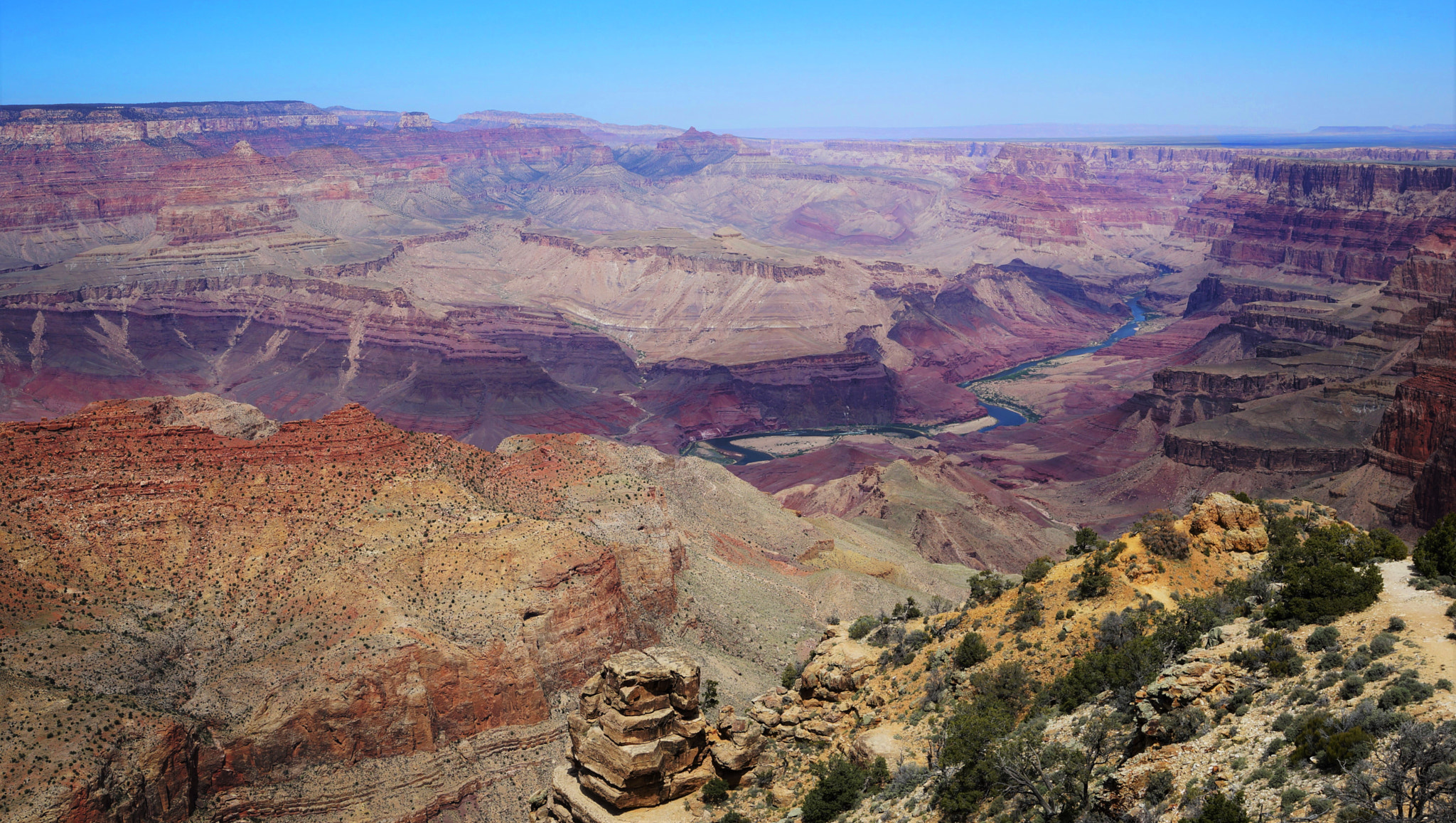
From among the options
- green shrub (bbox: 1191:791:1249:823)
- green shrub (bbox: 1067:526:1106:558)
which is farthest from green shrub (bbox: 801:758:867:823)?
green shrub (bbox: 1067:526:1106:558)

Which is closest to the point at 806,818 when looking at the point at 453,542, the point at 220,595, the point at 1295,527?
the point at 1295,527

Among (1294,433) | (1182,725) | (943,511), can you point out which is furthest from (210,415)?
(1294,433)

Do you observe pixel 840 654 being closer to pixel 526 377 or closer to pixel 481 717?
pixel 481 717

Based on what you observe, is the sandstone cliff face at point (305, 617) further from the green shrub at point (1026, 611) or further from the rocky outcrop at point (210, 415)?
the green shrub at point (1026, 611)

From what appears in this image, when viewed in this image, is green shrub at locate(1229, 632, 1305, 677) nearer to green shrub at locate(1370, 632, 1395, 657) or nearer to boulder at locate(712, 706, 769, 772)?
green shrub at locate(1370, 632, 1395, 657)

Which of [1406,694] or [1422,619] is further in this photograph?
[1422,619]

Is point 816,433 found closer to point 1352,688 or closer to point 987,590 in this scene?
point 987,590

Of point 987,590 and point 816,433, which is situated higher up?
point 987,590
